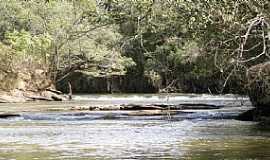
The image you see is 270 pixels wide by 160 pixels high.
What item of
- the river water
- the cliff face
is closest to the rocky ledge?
the cliff face

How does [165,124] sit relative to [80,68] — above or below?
below

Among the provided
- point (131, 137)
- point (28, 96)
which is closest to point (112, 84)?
point (28, 96)

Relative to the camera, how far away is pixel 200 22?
1752 centimetres

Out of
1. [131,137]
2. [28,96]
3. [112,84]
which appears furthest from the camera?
[112,84]

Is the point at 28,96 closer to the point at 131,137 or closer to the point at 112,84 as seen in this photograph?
the point at 112,84

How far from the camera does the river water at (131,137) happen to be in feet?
59.5

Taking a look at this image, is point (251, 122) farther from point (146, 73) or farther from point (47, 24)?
point (146, 73)

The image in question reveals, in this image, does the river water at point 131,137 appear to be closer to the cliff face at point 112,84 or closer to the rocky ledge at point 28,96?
the rocky ledge at point 28,96

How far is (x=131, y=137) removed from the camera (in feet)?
76.0

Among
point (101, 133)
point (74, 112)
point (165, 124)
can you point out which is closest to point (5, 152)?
point (101, 133)

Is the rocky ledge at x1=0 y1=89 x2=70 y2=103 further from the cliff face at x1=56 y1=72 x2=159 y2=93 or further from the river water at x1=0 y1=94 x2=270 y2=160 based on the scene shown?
the river water at x1=0 y1=94 x2=270 y2=160

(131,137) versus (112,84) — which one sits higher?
(112,84)

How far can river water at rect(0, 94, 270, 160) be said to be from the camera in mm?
18125

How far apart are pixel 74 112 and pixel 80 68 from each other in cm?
2834
